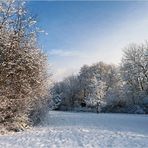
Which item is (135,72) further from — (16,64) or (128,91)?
(16,64)

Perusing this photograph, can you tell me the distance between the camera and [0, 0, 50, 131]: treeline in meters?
17.7

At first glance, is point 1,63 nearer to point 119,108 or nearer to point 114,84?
point 119,108

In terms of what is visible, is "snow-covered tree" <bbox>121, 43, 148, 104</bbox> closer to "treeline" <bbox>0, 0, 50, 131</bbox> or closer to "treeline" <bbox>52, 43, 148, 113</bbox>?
"treeline" <bbox>52, 43, 148, 113</bbox>

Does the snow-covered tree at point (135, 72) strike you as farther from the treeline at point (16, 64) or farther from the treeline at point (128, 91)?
the treeline at point (16, 64)

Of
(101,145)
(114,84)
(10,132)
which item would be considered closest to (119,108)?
(114,84)

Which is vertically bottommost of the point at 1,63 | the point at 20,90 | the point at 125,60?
the point at 20,90

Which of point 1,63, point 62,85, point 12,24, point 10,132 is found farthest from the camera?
point 62,85

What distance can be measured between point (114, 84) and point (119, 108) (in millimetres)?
19567

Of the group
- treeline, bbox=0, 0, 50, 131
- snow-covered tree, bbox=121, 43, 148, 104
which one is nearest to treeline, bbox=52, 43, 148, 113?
snow-covered tree, bbox=121, 43, 148, 104

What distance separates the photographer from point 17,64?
1805 centimetres

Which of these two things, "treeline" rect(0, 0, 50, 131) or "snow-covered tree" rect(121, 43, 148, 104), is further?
"snow-covered tree" rect(121, 43, 148, 104)

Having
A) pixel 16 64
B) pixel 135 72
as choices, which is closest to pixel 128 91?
pixel 135 72

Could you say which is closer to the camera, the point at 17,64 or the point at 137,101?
the point at 17,64

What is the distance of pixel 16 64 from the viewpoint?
58.7 feet
